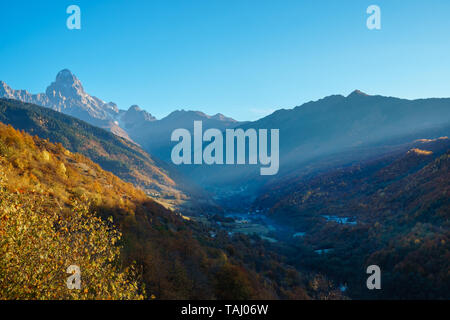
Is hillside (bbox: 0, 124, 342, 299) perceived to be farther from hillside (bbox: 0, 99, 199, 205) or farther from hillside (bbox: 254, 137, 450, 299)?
hillside (bbox: 0, 99, 199, 205)

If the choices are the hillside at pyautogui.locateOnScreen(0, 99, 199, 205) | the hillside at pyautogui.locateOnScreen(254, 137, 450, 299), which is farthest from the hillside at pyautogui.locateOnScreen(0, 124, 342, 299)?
the hillside at pyautogui.locateOnScreen(0, 99, 199, 205)

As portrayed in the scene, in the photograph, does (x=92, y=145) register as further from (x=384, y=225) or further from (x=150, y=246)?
(x=384, y=225)

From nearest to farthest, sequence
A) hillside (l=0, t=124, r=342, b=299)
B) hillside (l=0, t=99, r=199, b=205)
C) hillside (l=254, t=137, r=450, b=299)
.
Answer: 1. hillside (l=0, t=124, r=342, b=299)
2. hillside (l=254, t=137, r=450, b=299)
3. hillside (l=0, t=99, r=199, b=205)

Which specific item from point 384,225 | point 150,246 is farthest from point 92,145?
point 384,225

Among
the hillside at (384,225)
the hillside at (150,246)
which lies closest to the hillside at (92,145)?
the hillside at (384,225)

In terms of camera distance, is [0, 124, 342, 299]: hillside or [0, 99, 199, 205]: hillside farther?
[0, 99, 199, 205]: hillside

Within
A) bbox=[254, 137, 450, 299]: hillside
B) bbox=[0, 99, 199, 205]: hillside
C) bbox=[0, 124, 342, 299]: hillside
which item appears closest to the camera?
bbox=[0, 124, 342, 299]: hillside

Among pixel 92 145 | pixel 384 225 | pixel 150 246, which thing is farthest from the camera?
pixel 92 145

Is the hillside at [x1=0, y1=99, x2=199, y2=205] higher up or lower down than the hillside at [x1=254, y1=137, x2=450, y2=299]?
higher up

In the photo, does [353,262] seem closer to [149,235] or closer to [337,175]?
[149,235]
